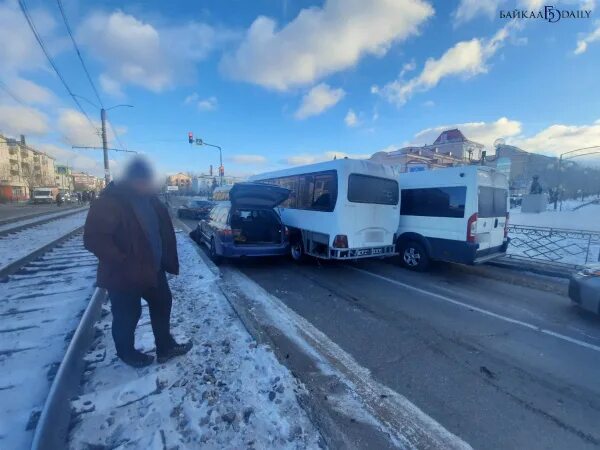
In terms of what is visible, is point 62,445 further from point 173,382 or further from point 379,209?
point 379,209

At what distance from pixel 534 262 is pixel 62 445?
414 inches

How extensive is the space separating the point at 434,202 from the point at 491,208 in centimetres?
130

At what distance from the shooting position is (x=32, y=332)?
3.38 m

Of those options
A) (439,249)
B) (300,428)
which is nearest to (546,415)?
(300,428)

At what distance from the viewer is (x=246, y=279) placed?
6.26m

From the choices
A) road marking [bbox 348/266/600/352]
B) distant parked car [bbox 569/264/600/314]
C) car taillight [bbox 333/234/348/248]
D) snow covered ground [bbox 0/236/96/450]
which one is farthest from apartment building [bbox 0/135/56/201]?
distant parked car [bbox 569/264/600/314]

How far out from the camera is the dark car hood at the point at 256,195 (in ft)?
24.5

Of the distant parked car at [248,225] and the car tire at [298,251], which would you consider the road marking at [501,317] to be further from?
the distant parked car at [248,225]

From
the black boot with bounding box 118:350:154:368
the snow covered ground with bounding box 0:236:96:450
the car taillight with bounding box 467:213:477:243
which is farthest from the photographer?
the car taillight with bounding box 467:213:477:243

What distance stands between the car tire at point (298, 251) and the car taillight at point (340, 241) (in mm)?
1550

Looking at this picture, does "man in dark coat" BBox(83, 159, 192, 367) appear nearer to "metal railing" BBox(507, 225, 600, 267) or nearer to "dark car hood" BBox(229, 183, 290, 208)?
"dark car hood" BBox(229, 183, 290, 208)

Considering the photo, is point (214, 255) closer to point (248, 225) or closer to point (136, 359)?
point (248, 225)

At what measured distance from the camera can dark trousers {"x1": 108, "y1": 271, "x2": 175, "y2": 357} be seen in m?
2.62

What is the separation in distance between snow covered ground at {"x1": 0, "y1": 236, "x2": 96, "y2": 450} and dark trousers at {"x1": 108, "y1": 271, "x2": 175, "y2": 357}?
656 mm
